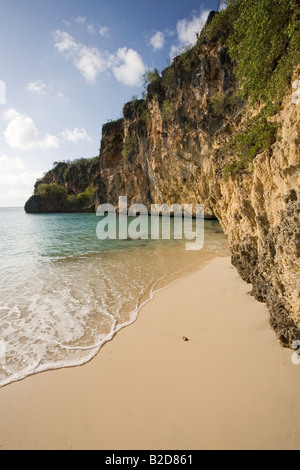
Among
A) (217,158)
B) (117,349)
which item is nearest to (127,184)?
(217,158)

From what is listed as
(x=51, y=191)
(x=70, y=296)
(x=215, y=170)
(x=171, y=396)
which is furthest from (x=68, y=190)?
(x=171, y=396)

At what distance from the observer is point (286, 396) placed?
208 centimetres

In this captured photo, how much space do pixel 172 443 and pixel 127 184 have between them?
37290 millimetres

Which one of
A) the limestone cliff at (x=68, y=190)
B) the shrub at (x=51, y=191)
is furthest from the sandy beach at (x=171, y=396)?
the shrub at (x=51, y=191)

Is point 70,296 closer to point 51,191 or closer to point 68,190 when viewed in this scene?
point 51,191

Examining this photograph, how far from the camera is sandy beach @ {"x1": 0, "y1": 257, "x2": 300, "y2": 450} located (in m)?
1.89

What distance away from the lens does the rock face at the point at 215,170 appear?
108 inches

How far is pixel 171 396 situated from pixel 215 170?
17.0 feet

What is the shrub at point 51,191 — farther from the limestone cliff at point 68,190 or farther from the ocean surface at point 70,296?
the ocean surface at point 70,296

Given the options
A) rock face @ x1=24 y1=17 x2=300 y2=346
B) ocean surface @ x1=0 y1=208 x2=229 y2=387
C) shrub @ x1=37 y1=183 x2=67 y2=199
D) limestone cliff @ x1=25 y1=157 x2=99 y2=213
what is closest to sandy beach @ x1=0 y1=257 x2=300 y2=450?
ocean surface @ x1=0 y1=208 x2=229 y2=387

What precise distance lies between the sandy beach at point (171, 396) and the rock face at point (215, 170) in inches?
24.6

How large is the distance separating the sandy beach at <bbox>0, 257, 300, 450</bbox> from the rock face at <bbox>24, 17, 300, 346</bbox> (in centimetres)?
63

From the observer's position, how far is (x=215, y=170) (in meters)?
5.63

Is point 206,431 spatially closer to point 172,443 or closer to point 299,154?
point 172,443
